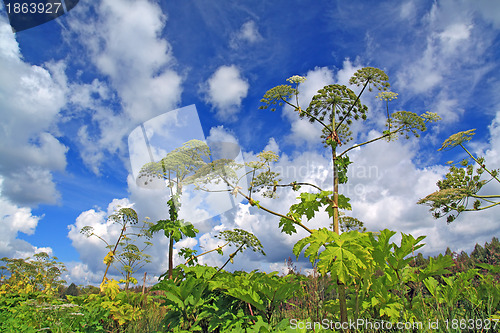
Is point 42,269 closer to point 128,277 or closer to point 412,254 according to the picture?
point 128,277

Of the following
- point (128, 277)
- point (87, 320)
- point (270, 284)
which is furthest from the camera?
point (128, 277)

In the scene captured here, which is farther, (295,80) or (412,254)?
(295,80)

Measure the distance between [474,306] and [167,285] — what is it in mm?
4702

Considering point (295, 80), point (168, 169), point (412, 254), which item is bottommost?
point (412, 254)

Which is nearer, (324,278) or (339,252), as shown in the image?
(339,252)

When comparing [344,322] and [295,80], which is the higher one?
[295,80]

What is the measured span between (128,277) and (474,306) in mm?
7606

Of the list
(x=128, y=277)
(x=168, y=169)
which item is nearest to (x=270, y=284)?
(x=168, y=169)

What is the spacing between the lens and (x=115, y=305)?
5945 millimetres

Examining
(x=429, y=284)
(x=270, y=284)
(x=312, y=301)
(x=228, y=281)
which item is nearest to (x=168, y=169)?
(x=228, y=281)

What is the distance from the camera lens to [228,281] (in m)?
3.65

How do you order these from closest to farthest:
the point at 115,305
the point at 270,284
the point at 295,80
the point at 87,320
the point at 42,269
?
the point at 270,284 → the point at 295,80 → the point at 87,320 → the point at 115,305 → the point at 42,269

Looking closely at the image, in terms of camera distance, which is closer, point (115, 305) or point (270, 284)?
point (270, 284)

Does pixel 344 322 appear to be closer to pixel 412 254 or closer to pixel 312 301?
pixel 412 254
